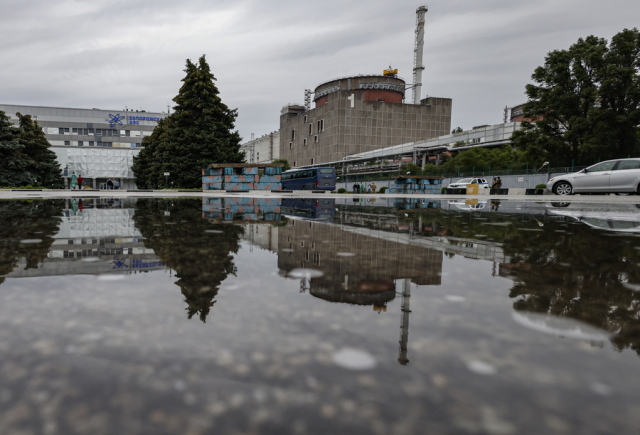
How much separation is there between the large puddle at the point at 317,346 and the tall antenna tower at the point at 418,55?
79.6 metres

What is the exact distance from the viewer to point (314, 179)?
36.0m

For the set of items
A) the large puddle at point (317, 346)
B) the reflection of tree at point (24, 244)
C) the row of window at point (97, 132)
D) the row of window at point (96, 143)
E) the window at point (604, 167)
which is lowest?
the reflection of tree at point (24, 244)

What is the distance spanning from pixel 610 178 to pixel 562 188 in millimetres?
3586

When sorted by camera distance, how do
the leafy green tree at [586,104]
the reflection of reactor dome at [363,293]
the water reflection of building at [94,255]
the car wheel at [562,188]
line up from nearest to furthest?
the reflection of reactor dome at [363,293] < the water reflection of building at [94,255] < the car wheel at [562,188] < the leafy green tree at [586,104]

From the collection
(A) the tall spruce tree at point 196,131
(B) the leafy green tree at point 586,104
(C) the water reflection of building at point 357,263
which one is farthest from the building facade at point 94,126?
(C) the water reflection of building at point 357,263

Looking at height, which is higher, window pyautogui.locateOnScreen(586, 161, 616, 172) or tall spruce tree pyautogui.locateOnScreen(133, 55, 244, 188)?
tall spruce tree pyautogui.locateOnScreen(133, 55, 244, 188)

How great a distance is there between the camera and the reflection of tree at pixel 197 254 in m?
2.00

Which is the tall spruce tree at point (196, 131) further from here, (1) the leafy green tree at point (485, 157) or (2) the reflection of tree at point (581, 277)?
(2) the reflection of tree at point (581, 277)

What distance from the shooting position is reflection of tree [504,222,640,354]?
1.69 meters

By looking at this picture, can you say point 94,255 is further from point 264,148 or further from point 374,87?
point 264,148

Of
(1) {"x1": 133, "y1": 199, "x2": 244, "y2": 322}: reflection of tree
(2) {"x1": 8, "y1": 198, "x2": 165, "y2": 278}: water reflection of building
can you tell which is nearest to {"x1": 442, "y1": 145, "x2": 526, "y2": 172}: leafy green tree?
(1) {"x1": 133, "y1": 199, "x2": 244, "y2": 322}: reflection of tree

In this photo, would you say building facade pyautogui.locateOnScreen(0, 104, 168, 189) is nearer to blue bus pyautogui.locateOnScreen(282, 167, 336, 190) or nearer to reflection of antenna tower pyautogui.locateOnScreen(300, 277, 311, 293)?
blue bus pyautogui.locateOnScreen(282, 167, 336, 190)

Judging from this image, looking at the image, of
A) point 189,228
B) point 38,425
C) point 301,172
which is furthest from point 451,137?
point 38,425

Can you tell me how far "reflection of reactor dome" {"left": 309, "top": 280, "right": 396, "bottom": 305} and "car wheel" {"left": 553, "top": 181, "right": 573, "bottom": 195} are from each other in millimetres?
21678
